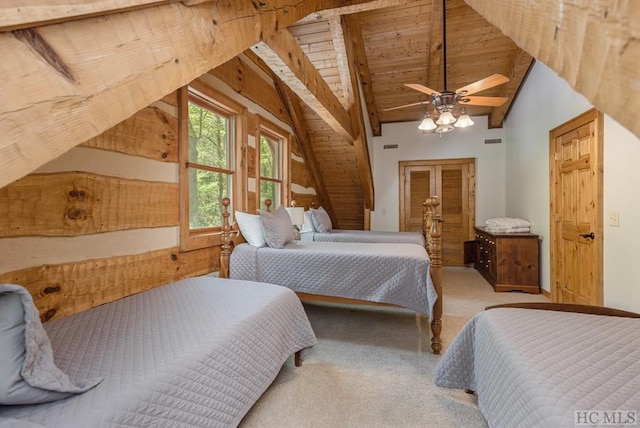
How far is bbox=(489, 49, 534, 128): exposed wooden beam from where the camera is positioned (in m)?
→ 4.21

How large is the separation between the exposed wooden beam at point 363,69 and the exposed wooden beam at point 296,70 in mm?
1204

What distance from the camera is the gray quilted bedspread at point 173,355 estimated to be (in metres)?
0.89

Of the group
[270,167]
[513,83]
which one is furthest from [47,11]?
[513,83]

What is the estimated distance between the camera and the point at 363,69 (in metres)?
4.81

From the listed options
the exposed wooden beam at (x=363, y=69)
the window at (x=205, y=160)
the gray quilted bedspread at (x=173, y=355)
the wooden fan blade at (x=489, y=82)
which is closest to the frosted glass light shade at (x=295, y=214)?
the window at (x=205, y=160)

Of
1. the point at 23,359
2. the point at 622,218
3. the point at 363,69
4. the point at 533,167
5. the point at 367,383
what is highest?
the point at 363,69

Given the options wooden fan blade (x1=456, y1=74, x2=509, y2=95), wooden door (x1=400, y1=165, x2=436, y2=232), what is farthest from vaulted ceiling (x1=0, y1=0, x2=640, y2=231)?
wooden door (x1=400, y1=165, x2=436, y2=232)

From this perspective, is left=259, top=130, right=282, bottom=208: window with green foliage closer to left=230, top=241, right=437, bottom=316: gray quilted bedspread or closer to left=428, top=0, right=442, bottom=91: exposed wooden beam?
left=230, top=241, right=437, bottom=316: gray quilted bedspread

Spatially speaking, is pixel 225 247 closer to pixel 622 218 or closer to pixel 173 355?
pixel 173 355

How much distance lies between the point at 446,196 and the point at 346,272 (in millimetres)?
4152

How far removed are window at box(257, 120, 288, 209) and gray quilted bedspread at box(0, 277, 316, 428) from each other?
2328 mm

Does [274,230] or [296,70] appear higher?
[296,70]

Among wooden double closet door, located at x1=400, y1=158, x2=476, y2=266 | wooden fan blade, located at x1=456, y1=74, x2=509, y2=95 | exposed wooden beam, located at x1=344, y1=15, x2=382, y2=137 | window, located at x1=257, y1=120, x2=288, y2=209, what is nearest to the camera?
wooden fan blade, located at x1=456, y1=74, x2=509, y2=95

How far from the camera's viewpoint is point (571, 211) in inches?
131
